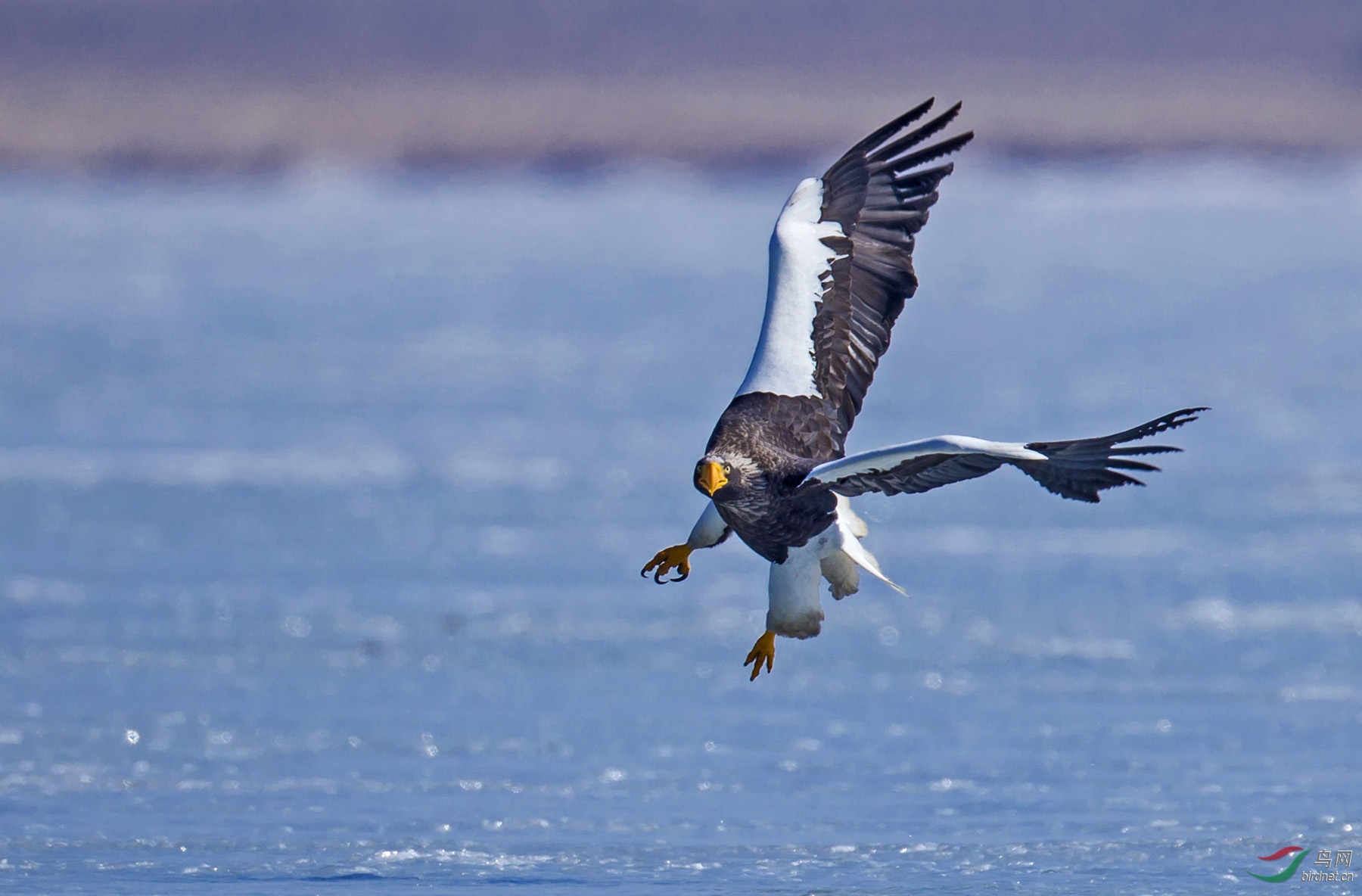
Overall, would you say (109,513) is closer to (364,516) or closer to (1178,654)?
(364,516)

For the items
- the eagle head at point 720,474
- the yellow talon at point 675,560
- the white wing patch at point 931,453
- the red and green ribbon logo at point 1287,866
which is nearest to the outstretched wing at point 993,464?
the white wing patch at point 931,453

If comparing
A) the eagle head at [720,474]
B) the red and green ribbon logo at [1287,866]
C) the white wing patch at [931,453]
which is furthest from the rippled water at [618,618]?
the white wing patch at [931,453]

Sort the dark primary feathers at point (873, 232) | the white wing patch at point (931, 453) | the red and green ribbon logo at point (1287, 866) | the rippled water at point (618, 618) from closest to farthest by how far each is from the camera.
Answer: the white wing patch at point (931, 453) → the red and green ribbon logo at point (1287, 866) → the rippled water at point (618, 618) → the dark primary feathers at point (873, 232)

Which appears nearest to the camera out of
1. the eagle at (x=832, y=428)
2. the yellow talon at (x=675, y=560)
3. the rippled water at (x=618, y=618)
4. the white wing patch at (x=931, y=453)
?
the white wing patch at (x=931, y=453)

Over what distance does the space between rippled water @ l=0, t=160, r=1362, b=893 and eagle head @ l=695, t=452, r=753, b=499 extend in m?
1.01

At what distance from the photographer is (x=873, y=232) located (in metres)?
5.88

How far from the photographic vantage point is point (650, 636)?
7.63 meters

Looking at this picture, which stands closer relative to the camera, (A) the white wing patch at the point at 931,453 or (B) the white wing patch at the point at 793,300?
(A) the white wing patch at the point at 931,453

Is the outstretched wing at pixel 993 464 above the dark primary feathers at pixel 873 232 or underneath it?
underneath

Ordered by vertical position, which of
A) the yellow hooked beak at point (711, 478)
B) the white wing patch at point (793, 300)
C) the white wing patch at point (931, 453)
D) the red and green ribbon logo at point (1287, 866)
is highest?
the white wing patch at point (793, 300)

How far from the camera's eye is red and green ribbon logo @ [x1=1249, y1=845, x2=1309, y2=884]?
5109 mm

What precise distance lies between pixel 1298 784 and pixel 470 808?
A: 2359 mm

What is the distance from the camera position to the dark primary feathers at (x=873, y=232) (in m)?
5.72

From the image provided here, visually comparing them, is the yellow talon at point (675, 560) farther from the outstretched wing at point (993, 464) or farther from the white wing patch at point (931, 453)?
the white wing patch at point (931, 453)
